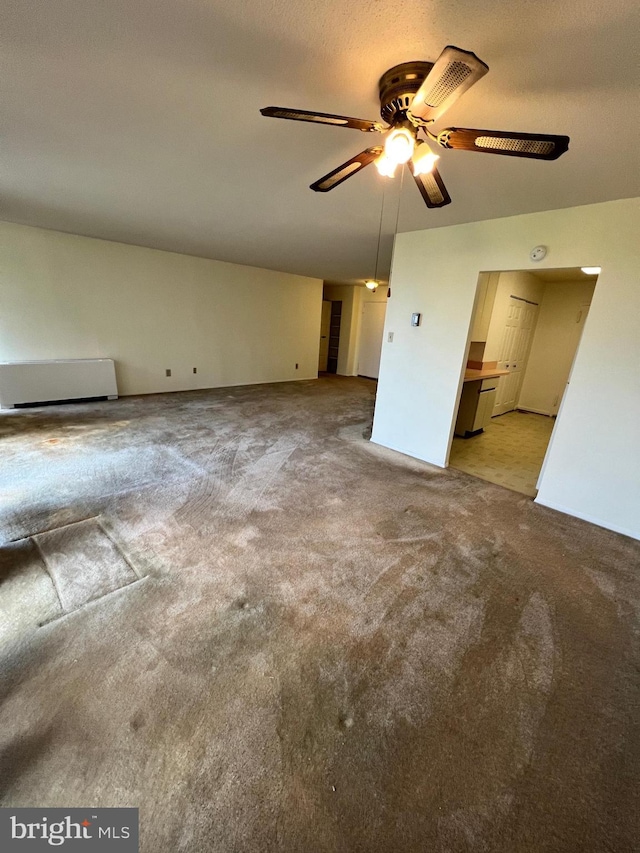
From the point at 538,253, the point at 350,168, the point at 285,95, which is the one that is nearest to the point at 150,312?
the point at 285,95

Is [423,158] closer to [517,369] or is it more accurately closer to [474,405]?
[474,405]

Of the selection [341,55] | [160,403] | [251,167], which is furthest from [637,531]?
[160,403]

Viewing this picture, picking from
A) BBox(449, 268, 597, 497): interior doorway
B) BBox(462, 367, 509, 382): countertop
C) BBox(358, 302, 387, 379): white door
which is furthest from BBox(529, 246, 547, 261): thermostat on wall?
BBox(358, 302, 387, 379): white door

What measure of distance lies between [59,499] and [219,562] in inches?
61.5

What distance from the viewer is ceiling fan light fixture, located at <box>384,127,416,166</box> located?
140 cm

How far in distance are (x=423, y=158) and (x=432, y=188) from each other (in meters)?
0.32

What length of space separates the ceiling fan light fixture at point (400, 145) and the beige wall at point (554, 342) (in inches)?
232

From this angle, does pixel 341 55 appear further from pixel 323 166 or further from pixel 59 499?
pixel 59 499

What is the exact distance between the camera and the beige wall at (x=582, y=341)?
2.58m

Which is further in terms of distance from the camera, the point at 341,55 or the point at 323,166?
the point at 323,166

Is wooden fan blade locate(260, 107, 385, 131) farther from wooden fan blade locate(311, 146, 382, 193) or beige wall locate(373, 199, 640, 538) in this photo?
beige wall locate(373, 199, 640, 538)

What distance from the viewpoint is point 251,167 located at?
2.37m

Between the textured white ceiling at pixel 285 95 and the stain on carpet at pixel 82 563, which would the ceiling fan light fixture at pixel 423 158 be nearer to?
the textured white ceiling at pixel 285 95

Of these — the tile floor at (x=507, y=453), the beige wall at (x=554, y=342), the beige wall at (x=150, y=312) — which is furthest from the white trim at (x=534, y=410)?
the beige wall at (x=150, y=312)
